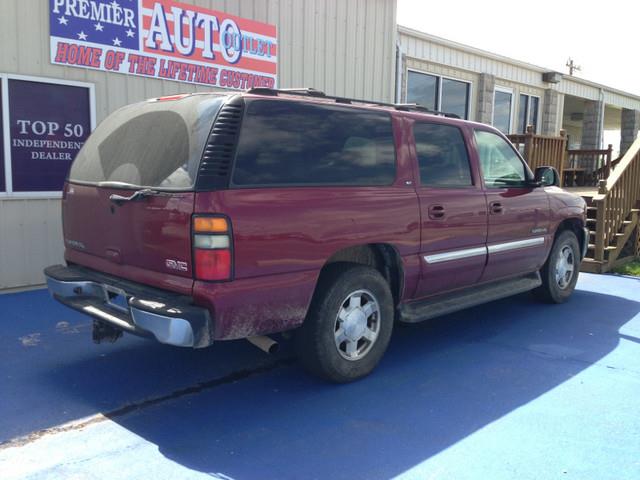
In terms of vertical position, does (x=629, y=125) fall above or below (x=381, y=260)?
above

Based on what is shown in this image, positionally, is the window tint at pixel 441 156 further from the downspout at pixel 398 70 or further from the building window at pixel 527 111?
the building window at pixel 527 111

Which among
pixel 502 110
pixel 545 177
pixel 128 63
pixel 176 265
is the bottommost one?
pixel 176 265

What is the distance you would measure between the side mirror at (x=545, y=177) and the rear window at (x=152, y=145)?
142 inches

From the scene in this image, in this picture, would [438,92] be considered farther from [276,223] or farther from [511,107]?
[276,223]

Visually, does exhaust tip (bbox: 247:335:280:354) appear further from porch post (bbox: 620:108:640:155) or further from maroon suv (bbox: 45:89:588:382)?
porch post (bbox: 620:108:640:155)

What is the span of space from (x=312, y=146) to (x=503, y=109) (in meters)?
11.5

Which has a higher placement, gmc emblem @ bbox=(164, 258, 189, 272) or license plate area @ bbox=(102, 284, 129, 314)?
gmc emblem @ bbox=(164, 258, 189, 272)

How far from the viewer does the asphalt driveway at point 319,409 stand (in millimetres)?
3033

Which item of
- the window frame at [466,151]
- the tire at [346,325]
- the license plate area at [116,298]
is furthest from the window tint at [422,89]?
the license plate area at [116,298]

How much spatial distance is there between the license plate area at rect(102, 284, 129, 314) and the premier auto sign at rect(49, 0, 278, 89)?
3.71 meters

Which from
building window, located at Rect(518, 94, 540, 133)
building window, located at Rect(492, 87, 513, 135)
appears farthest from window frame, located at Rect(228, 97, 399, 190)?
building window, located at Rect(518, 94, 540, 133)

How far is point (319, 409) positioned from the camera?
3.68 meters

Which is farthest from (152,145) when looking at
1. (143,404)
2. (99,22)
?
(99,22)

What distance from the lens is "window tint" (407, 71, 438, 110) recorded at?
11625mm
